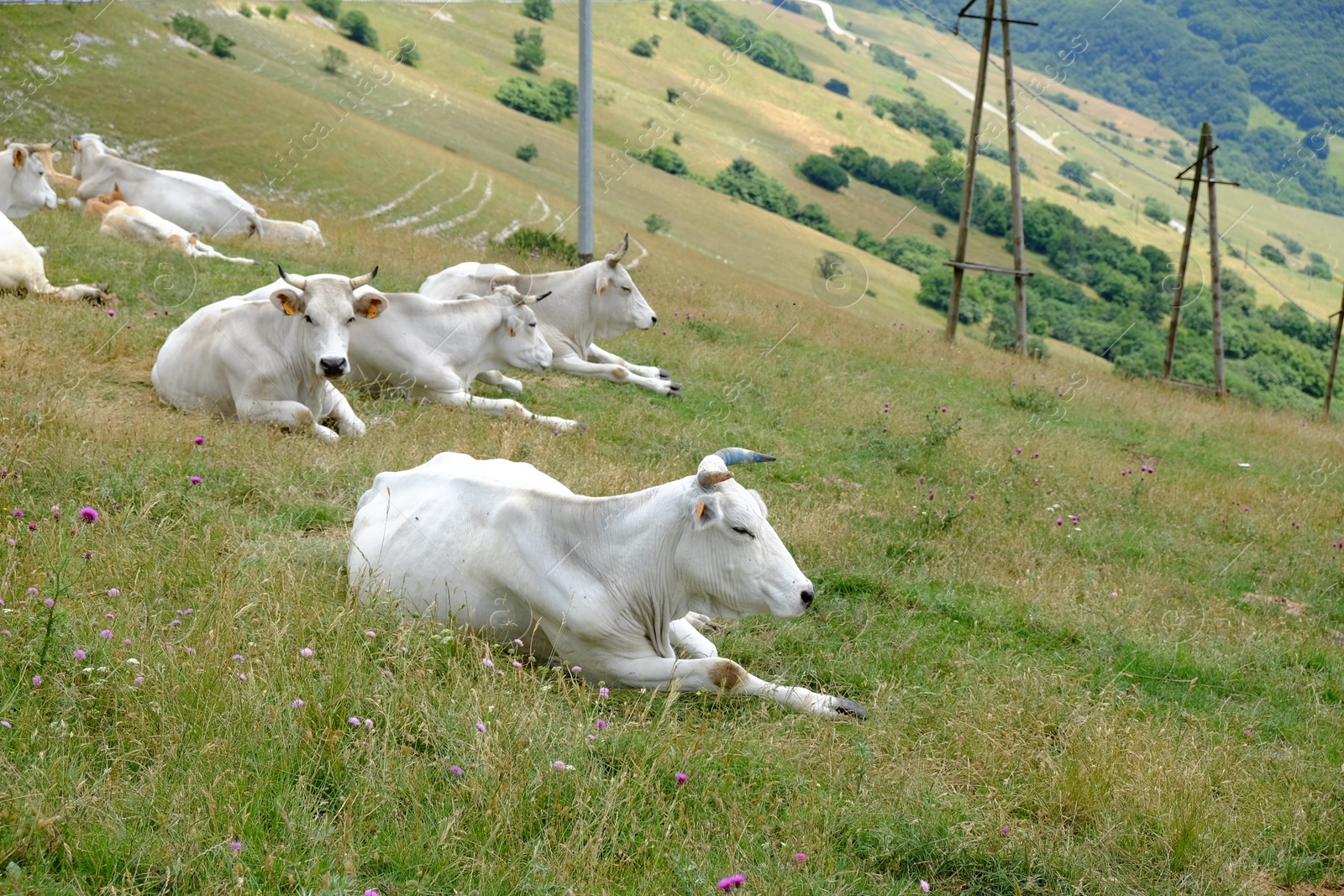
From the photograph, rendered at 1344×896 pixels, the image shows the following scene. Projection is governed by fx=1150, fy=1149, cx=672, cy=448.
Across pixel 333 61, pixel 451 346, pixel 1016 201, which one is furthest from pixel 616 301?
pixel 333 61

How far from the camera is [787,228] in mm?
43312

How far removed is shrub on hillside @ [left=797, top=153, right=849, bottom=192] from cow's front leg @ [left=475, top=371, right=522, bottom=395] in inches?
1667

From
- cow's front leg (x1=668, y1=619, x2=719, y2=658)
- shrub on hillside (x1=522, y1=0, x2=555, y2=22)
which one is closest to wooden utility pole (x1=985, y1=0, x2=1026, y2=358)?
cow's front leg (x1=668, y1=619, x2=719, y2=658)

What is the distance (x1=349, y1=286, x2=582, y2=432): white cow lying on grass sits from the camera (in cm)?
1153

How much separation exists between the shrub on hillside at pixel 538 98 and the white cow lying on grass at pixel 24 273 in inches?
2103

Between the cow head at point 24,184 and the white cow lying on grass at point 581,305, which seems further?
the cow head at point 24,184

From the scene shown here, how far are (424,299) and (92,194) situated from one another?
10675 mm

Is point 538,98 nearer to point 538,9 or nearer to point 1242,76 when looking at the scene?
point 538,9

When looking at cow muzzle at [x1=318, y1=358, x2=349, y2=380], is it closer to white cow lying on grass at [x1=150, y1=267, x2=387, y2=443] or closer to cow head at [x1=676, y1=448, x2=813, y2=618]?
white cow lying on grass at [x1=150, y1=267, x2=387, y2=443]

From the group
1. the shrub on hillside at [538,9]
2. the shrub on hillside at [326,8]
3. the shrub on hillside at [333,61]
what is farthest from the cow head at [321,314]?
the shrub on hillside at [538,9]

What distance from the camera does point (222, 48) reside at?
43.7 metres

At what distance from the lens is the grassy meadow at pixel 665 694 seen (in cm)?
404

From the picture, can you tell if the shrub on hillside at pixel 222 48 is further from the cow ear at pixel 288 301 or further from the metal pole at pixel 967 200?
the cow ear at pixel 288 301

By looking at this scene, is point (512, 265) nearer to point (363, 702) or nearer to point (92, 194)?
point (92, 194)
